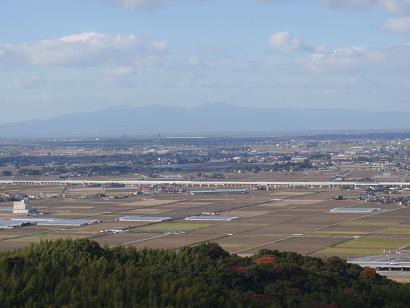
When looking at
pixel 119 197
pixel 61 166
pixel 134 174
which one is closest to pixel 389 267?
pixel 119 197

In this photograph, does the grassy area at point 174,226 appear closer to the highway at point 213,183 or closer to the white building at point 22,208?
the white building at point 22,208

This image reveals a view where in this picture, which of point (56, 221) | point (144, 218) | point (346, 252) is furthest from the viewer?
point (144, 218)

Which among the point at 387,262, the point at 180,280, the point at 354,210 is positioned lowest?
the point at 354,210

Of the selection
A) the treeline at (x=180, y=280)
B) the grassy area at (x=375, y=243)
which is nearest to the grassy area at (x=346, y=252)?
the grassy area at (x=375, y=243)

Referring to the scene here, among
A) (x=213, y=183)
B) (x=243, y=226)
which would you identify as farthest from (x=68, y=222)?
(x=213, y=183)

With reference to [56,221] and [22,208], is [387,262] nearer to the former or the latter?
[56,221]
